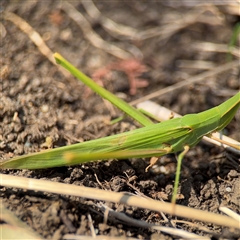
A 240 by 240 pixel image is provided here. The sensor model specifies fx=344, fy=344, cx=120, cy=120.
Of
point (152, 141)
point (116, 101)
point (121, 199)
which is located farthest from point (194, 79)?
point (121, 199)

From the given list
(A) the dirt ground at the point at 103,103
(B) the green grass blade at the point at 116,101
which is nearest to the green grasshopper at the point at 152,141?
(A) the dirt ground at the point at 103,103

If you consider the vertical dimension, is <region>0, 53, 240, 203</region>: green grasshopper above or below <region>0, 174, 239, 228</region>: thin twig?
above

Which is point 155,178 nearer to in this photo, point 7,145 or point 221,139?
point 221,139


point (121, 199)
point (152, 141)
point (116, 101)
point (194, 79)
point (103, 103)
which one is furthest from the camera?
point (194, 79)

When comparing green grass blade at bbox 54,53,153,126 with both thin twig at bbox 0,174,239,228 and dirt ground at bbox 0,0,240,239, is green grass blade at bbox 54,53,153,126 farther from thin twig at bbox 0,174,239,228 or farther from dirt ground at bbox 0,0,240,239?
thin twig at bbox 0,174,239,228

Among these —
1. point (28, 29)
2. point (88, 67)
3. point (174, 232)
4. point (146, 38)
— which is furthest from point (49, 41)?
point (174, 232)

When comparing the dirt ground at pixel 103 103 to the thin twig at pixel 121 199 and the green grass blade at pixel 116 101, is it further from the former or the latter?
the green grass blade at pixel 116 101

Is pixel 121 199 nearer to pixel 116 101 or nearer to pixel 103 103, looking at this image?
pixel 116 101

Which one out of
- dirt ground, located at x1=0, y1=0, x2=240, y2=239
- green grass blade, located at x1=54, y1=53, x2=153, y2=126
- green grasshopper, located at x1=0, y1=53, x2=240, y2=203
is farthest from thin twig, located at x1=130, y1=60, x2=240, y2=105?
green grasshopper, located at x1=0, y1=53, x2=240, y2=203
